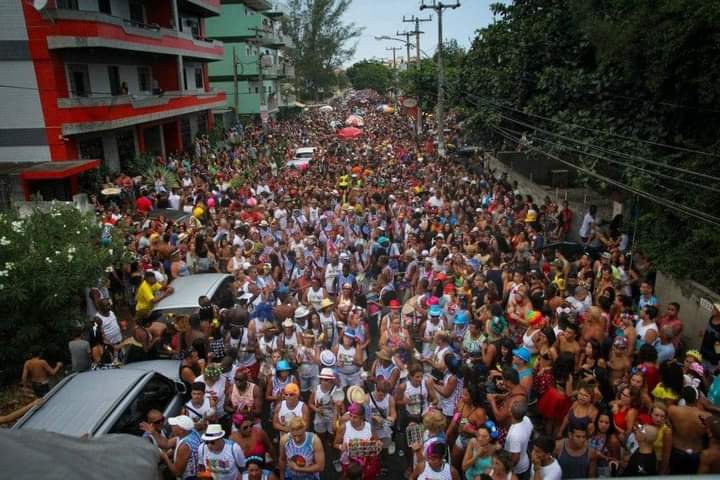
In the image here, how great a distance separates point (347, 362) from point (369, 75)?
436 feet

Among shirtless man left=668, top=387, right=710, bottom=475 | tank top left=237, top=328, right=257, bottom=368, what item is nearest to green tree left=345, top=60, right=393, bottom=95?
tank top left=237, top=328, right=257, bottom=368

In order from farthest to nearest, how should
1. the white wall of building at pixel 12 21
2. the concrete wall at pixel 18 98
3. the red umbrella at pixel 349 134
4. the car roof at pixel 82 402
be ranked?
the red umbrella at pixel 349 134
the concrete wall at pixel 18 98
the white wall of building at pixel 12 21
the car roof at pixel 82 402

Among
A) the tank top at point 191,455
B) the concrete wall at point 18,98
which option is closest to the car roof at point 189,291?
the tank top at point 191,455

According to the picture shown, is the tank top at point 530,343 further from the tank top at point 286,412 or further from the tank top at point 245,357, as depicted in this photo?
the tank top at point 245,357

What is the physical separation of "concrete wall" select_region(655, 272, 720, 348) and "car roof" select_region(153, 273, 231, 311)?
8.23 m

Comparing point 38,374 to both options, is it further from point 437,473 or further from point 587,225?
point 587,225

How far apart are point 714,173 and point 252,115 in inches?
1574

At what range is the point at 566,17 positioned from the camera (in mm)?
18078

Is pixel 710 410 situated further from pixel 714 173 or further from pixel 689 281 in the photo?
pixel 714 173

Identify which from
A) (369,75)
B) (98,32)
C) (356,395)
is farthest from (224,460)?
(369,75)

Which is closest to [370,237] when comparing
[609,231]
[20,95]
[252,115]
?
[609,231]

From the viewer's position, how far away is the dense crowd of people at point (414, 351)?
5.31 m

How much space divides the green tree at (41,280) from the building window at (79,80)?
11393mm

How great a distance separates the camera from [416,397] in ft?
20.8
